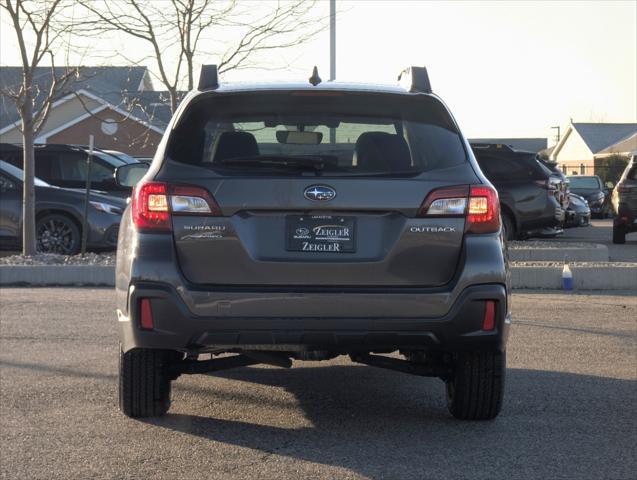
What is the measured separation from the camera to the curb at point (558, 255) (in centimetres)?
1688

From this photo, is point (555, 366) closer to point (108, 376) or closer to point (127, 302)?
point (108, 376)

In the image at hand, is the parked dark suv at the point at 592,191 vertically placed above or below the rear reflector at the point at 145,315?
below

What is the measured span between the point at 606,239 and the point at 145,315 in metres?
21.4

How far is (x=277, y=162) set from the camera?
5.57 m

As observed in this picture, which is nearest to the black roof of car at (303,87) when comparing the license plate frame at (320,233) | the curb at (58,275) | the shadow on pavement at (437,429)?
the license plate frame at (320,233)

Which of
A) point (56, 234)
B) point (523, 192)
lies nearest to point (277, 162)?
point (56, 234)

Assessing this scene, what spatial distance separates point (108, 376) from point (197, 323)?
2.40 meters

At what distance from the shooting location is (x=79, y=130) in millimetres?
42312

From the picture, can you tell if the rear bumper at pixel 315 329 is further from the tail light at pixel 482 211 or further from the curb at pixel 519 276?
the curb at pixel 519 276

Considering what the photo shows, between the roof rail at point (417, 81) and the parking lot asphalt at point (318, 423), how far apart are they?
1.87 m

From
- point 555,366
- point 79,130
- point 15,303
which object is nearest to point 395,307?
point 555,366

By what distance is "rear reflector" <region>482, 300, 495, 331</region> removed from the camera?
18.1 ft

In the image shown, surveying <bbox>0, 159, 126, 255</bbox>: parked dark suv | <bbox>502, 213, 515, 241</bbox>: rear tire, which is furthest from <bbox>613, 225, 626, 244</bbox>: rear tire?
<bbox>0, 159, 126, 255</bbox>: parked dark suv

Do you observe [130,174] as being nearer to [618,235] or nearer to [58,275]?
[58,275]
